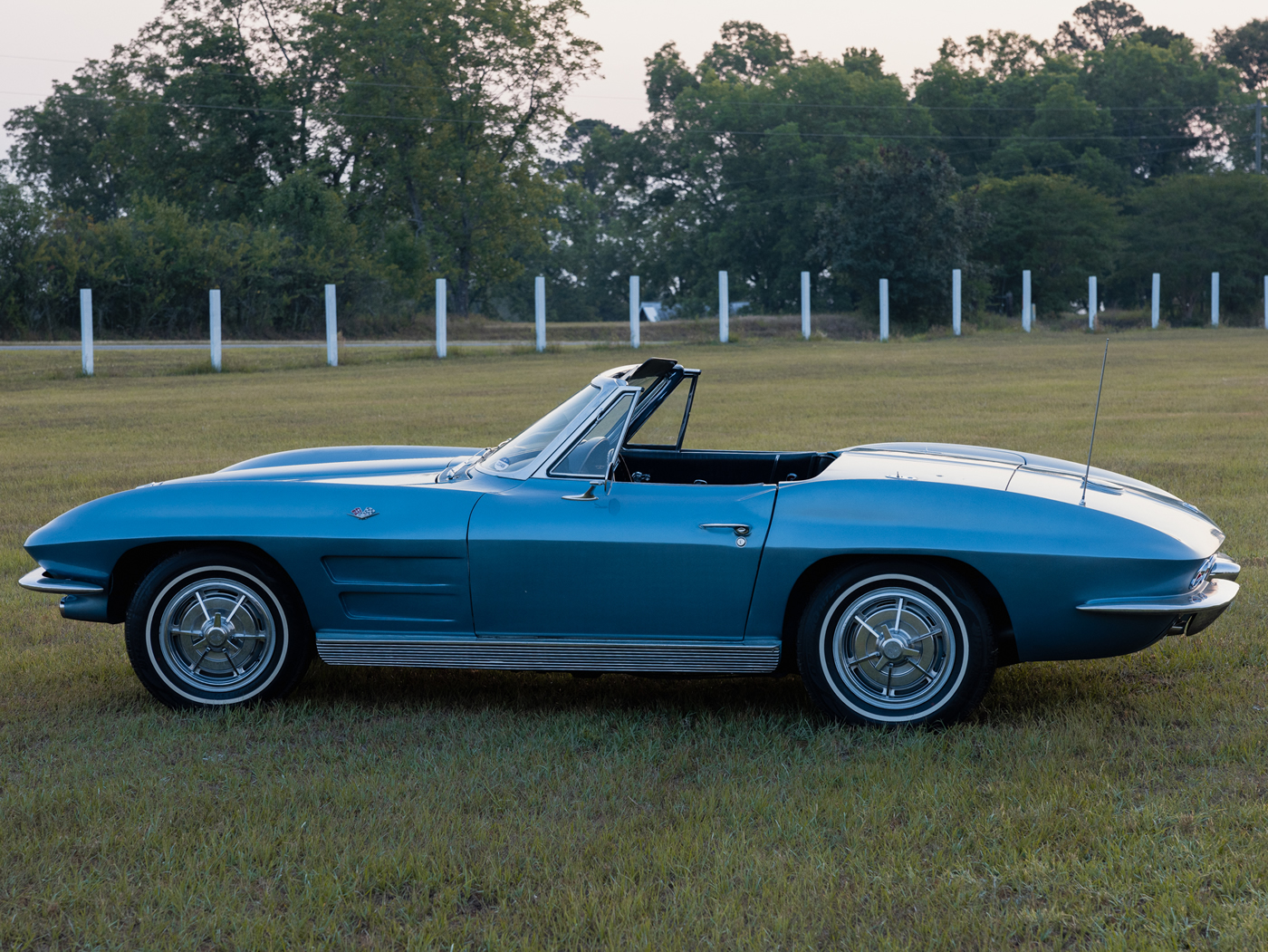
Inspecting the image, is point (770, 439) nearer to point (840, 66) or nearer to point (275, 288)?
point (275, 288)

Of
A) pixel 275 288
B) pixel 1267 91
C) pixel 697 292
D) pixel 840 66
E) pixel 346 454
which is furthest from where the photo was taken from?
pixel 1267 91

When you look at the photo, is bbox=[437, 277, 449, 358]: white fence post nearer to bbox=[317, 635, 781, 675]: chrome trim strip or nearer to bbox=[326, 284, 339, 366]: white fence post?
bbox=[326, 284, 339, 366]: white fence post

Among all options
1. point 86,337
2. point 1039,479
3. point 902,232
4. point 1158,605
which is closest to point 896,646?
point 1158,605

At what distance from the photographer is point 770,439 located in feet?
40.8

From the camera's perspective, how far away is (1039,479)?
4.57 meters

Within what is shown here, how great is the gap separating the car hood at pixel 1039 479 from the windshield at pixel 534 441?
96 centimetres

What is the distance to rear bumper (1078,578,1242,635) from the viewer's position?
13.1 feet

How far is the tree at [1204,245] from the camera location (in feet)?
181

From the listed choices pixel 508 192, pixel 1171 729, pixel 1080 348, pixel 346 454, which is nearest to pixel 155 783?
pixel 346 454

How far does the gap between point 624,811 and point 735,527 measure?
1.07 meters

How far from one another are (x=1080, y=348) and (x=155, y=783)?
98.4ft

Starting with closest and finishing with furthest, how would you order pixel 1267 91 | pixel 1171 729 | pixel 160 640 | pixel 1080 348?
1. pixel 1171 729
2. pixel 160 640
3. pixel 1080 348
4. pixel 1267 91

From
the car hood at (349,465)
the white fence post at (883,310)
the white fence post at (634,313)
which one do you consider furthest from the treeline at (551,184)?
the car hood at (349,465)

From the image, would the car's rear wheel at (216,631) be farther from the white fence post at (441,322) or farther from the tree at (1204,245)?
the tree at (1204,245)
